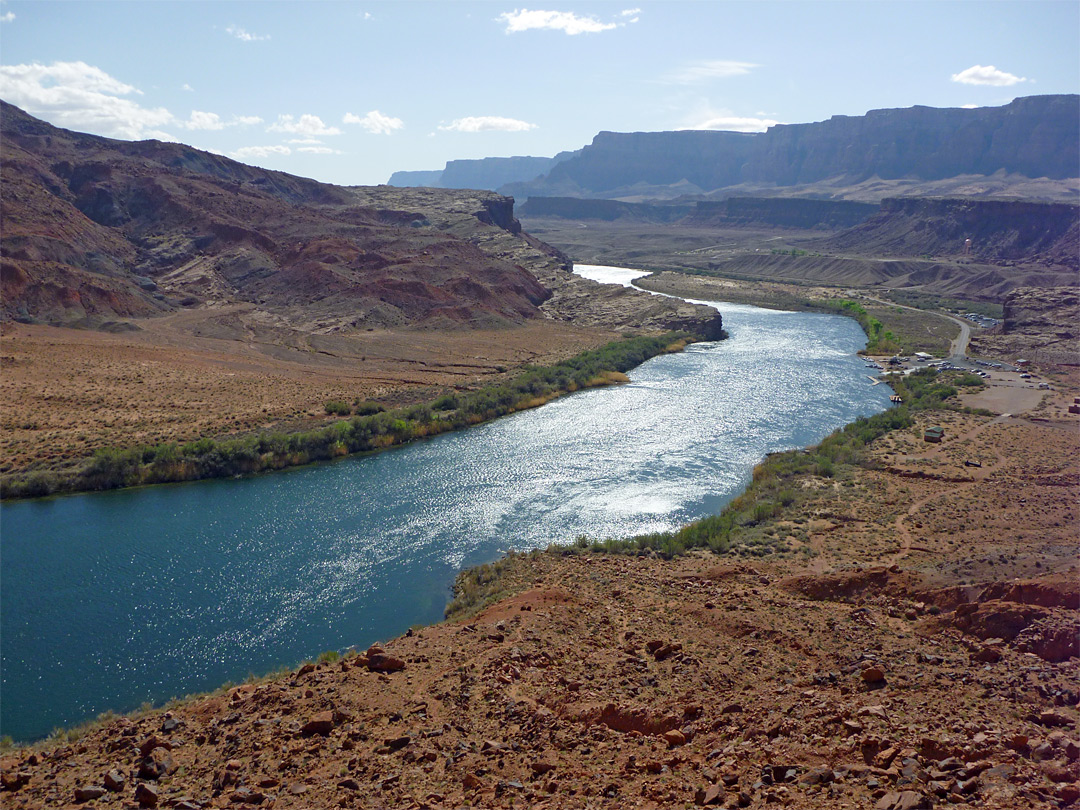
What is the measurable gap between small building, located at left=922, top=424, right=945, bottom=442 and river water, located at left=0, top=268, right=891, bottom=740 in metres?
5.41

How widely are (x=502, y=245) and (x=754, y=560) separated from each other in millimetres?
86505

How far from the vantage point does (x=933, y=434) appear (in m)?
40.7

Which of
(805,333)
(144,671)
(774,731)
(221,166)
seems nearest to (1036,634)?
(774,731)

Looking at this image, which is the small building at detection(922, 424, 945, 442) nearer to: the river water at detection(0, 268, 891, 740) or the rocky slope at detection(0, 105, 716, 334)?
the river water at detection(0, 268, 891, 740)

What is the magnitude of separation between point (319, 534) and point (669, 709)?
1947 cm

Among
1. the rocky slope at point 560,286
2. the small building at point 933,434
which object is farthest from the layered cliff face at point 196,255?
the small building at point 933,434

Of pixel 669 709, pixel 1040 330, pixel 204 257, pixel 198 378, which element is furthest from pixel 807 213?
pixel 669 709

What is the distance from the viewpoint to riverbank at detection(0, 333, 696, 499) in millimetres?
35500

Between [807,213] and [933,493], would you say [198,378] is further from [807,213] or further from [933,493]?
[807,213]

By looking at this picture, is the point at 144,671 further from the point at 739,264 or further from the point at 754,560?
the point at 739,264

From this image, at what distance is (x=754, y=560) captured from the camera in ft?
85.6

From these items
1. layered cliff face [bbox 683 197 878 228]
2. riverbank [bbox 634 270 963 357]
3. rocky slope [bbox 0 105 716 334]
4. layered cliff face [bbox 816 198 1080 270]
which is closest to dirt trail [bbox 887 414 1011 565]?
riverbank [bbox 634 270 963 357]

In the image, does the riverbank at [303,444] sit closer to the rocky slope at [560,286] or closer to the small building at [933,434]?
the small building at [933,434]

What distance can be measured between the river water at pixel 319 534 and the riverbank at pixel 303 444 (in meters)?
0.90
